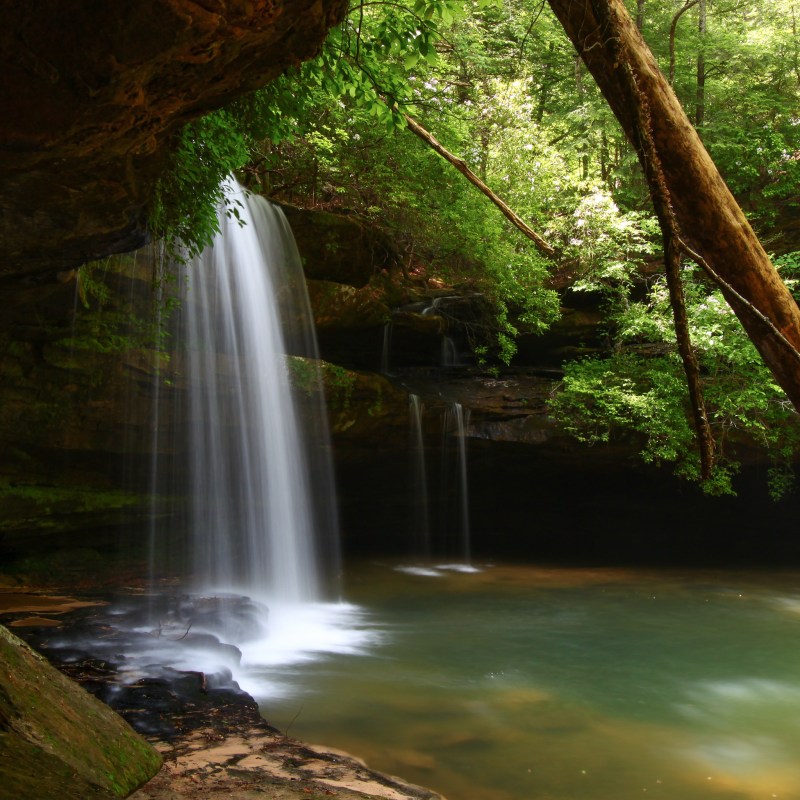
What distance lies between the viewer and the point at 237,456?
37.3 ft

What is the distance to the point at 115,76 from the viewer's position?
11.0 ft

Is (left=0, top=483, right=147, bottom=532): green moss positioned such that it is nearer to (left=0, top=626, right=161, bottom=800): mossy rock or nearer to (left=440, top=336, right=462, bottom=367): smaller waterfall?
(left=0, top=626, right=161, bottom=800): mossy rock

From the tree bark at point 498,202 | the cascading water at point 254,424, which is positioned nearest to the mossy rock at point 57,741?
the tree bark at point 498,202

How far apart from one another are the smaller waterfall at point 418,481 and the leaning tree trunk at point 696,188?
35.2 feet

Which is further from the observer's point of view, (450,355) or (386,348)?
(450,355)

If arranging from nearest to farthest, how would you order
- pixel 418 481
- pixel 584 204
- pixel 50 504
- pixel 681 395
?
pixel 50 504 → pixel 681 395 → pixel 584 204 → pixel 418 481

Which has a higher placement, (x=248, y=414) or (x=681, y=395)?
(x=681, y=395)

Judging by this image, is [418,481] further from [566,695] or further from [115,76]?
[115,76]

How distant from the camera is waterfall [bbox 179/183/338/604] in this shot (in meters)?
10.9

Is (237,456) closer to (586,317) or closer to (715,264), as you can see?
(586,317)

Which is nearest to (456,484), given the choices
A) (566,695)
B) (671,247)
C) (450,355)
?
(450,355)

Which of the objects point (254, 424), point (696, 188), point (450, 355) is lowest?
point (254, 424)

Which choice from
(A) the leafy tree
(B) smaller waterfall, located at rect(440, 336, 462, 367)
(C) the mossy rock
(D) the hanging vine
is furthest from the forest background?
(D) the hanging vine

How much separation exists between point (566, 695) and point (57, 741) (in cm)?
538
